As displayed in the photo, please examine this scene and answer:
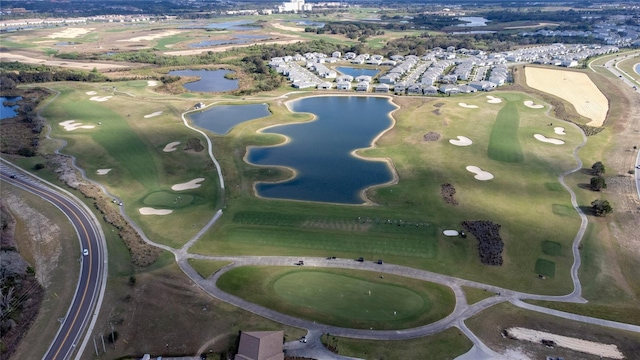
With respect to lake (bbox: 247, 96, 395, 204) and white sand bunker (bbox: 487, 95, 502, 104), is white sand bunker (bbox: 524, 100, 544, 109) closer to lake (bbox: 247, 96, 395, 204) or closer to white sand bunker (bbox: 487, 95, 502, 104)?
white sand bunker (bbox: 487, 95, 502, 104)

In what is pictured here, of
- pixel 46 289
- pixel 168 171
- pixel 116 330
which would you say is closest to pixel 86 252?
pixel 46 289

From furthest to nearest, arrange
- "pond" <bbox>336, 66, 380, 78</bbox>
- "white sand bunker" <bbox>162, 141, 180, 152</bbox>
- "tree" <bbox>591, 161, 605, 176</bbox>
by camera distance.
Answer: "pond" <bbox>336, 66, 380, 78</bbox>, "white sand bunker" <bbox>162, 141, 180, 152</bbox>, "tree" <bbox>591, 161, 605, 176</bbox>

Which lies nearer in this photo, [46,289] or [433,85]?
[46,289]

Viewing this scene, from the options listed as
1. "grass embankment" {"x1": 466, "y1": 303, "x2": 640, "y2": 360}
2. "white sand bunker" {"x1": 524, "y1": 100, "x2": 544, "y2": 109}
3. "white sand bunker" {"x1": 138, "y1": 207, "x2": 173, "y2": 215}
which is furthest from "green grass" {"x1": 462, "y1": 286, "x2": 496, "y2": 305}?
"white sand bunker" {"x1": 524, "y1": 100, "x2": 544, "y2": 109}

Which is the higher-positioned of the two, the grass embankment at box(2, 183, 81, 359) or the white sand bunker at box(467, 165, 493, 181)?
the white sand bunker at box(467, 165, 493, 181)

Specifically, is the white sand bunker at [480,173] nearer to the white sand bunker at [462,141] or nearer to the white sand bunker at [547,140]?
the white sand bunker at [462,141]

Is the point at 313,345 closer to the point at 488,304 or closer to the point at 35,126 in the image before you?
the point at 488,304

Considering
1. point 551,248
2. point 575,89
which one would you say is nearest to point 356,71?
point 575,89
